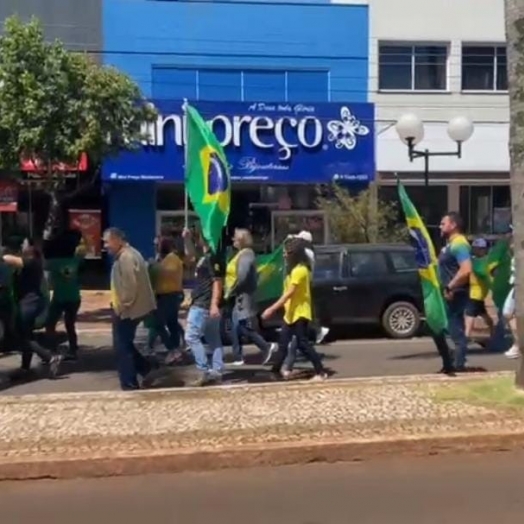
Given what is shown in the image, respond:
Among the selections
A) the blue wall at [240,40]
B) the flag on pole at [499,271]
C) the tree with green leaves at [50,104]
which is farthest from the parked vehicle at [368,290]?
the blue wall at [240,40]

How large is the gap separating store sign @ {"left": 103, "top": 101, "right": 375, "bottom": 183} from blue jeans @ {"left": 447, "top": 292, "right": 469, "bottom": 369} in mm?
14415

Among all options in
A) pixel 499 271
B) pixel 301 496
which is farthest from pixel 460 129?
pixel 301 496

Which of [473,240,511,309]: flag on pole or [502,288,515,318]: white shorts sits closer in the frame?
[502,288,515,318]: white shorts

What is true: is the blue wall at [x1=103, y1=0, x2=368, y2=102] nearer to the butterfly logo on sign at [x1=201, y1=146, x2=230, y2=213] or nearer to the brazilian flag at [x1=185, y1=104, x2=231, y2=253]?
the brazilian flag at [x1=185, y1=104, x2=231, y2=253]

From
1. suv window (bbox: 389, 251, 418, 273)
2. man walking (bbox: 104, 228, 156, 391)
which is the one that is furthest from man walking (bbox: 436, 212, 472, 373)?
suv window (bbox: 389, 251, 418, 273)

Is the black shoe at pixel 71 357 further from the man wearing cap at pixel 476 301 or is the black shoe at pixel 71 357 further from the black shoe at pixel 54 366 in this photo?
the man wearing cap at pixel 476 301

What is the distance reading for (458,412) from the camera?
28.9 ft

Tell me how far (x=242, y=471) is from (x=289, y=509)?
1.03 meters

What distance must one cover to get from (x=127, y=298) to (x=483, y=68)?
19430 mm

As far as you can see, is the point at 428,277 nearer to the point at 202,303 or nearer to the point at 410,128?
the point at 202,303

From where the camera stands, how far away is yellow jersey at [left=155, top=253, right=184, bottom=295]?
43.7 ft

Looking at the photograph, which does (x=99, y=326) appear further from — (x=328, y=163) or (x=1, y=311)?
(x=328, y=163)

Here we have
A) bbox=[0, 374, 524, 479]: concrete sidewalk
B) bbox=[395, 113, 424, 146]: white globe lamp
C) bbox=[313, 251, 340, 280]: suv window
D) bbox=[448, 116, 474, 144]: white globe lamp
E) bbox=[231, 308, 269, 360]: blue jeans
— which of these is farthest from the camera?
bbox=[448, 116, 474, 144]: white globe lamp

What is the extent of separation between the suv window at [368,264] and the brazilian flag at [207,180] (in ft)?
16.9
